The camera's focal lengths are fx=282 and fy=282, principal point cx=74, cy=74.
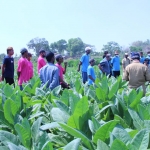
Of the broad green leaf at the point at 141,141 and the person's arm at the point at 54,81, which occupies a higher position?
the broad green leaf at the point at 141,141

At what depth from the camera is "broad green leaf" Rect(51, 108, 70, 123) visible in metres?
1.76

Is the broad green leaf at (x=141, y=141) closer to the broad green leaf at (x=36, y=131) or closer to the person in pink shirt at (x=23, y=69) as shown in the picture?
the broad green leaf at (x=36, y=131)

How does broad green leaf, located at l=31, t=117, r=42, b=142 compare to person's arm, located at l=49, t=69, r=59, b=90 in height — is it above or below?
above

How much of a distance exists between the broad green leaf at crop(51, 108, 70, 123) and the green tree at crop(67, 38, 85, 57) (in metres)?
89.2

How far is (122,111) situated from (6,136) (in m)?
0.88

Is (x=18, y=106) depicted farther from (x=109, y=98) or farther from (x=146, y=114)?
Answer: (x=146, y=114)

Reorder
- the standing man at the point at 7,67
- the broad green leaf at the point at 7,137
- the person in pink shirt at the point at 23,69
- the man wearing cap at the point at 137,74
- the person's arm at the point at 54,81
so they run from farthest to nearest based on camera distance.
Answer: the standing man at the point at 7,67
the person in pink shirt at the point at 23,69
the man wearing cap at the point at 137,74
the person's arm at the point at 54,81
the broad green leaf at the point at 7,137

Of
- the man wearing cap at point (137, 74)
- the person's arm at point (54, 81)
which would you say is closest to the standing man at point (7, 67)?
the person's arm at point (54, 81)

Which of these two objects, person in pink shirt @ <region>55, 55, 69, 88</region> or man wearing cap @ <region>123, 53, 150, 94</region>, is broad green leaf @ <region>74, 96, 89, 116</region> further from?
man wearing cap @ <region>123, 53, 150, 94</region>

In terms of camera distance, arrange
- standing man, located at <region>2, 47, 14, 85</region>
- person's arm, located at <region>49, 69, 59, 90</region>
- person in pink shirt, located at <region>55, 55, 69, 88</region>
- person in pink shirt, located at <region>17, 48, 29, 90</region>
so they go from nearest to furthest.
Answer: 1. person's arm, located at <region>49, 69, 59, 90</region>
2. person in pink shirt, located at <region>55, 55, 69, 88</region>
3. person in pink shirt, located at <region>17, 48, 29, 90</region>
4. standing man, located at <region>2, 47, 14, 85</region>

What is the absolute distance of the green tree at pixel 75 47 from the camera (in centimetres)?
9344

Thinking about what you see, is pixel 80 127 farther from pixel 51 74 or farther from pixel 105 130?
pixel 51 74

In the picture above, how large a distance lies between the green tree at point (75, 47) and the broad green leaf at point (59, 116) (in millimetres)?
89181

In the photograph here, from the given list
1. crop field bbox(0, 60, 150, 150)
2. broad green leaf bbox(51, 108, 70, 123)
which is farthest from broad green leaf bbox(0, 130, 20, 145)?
broad green leaf bbox(51, 108, 70, 123)
